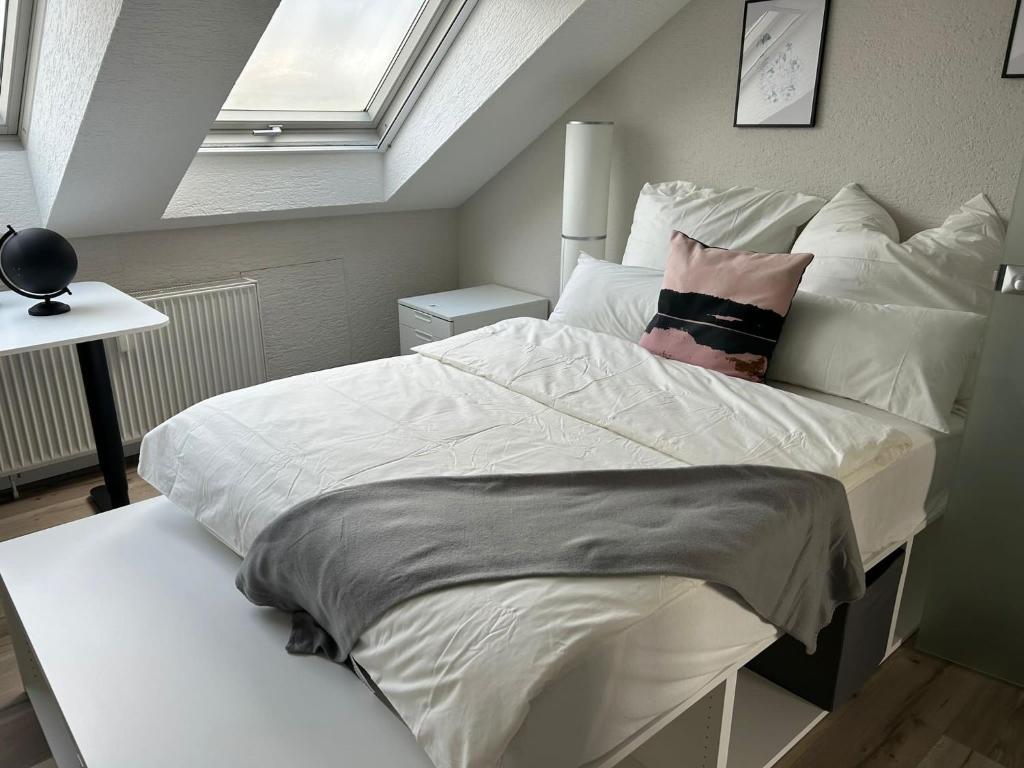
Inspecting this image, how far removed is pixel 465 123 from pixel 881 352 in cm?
187

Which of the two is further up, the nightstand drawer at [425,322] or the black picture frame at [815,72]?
the black picture frame at [815,72]

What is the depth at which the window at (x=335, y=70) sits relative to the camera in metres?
2.98

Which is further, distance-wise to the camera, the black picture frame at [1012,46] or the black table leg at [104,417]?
the black table leg at [104,417]

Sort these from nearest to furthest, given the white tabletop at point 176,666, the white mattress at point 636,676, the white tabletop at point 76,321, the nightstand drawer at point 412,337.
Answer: the white mattress at point 636,676, the white tabletop at point 176,666, the white tabletop at point 76,321, the nightstand drawer at point 412,337

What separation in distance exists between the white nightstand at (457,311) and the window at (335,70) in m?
0.76

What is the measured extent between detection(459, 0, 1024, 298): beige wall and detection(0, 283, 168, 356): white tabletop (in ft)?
6.01

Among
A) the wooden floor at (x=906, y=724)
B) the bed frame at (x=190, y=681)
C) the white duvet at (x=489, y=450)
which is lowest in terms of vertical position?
the wooden floor at (x=906, y=724)

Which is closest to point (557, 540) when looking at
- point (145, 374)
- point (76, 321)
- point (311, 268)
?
point (76, 321)

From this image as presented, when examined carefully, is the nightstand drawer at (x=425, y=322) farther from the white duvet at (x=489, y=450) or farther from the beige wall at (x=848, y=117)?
the white duvet at (x=489, y=450)

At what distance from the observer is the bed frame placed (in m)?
1.25

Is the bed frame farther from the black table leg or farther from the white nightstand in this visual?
the white nightstand

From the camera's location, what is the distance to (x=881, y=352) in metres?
2.04

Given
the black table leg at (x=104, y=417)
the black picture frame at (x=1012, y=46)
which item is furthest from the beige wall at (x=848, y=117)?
the black table leg at (x=104, y=417)

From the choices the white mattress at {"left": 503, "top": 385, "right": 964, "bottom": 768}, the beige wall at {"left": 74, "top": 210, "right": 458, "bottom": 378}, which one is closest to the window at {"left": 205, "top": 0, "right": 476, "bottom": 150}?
the beige wall at {"left": 74, "top": 210, "right": 458, "bottom": 378}
